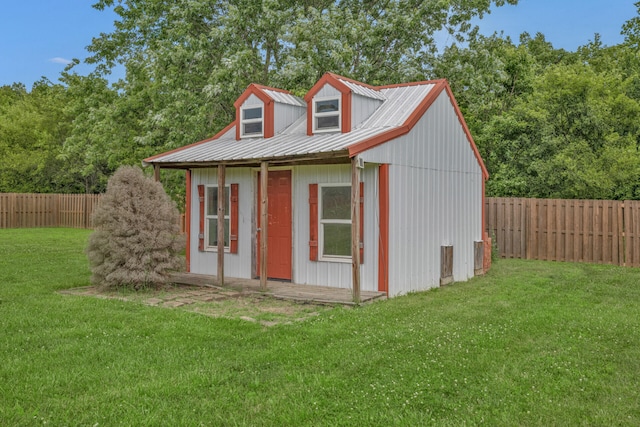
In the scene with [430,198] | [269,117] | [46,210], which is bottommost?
[46,210]

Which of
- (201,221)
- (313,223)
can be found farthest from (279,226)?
(201,221)

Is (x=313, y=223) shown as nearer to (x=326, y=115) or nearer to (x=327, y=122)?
(x=327, y=122)

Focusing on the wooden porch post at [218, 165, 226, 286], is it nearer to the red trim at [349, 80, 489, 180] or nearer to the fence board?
the red trim at [349, 80, 489, 180]

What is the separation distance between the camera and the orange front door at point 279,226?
34.8 feet

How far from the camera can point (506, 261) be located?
14930mm

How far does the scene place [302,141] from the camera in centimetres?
1008

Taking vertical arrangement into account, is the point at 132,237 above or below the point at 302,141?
below

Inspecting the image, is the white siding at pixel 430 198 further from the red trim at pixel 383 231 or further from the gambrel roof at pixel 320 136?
the gambrel roof at pixel 320 136

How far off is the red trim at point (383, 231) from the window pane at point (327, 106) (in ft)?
6.50

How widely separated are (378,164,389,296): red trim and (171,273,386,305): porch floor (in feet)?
0.83

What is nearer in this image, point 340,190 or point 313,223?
point 340,190

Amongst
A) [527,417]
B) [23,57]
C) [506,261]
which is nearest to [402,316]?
[527,417]

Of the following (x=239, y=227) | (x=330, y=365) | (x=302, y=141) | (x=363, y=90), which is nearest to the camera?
(x=330, y=365)

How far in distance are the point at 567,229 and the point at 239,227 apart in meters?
9.21
